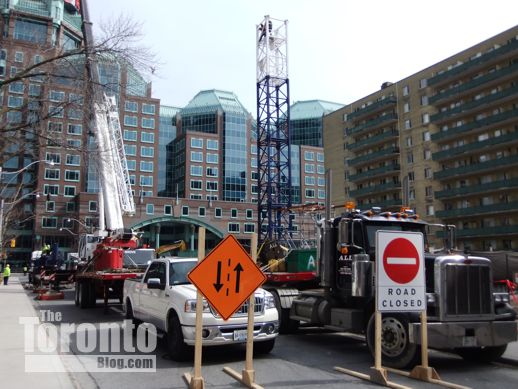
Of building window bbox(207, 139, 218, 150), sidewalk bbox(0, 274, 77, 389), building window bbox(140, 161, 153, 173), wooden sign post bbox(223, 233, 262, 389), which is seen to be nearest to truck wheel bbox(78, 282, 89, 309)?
sidewalk bbox(0, 274, 77, 389)

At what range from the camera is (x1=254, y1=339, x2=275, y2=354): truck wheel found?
32.1ft

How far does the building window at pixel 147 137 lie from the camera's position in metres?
106

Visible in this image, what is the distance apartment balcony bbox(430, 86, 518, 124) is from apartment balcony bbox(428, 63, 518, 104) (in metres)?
1.47

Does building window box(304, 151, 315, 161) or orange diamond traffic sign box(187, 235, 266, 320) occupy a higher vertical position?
building window box(304, 151, 315, 161)

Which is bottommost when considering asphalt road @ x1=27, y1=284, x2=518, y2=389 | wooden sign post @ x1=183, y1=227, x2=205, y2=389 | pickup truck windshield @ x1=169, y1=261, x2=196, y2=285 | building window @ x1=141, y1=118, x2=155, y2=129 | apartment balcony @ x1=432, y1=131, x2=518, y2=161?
asphalt road @ x1=27, y1=284, x2=518, y2=389

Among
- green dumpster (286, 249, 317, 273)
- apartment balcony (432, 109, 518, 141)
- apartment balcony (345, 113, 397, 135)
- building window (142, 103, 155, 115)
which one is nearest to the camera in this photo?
green dumpster (286, 249, 317, 273)

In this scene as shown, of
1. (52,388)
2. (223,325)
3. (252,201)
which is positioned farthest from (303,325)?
(252,201)

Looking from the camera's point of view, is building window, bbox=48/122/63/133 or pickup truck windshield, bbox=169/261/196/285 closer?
pickup truck windshield, bbox=169/261/196/285

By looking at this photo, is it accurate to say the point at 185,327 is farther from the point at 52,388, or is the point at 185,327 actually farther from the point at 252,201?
the point at 252,201

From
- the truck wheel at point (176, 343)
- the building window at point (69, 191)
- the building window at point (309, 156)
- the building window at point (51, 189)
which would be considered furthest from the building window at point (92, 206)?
the truck wheel at point (176, 343)

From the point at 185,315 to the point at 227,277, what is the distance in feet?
7.08

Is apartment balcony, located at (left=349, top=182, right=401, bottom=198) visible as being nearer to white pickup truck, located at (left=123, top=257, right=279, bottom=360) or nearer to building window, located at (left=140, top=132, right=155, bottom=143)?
building window, located at (left=140, top=132, right=155, bottom=143)

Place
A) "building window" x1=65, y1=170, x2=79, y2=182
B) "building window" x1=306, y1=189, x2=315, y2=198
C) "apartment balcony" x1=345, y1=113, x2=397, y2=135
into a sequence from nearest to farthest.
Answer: "apartment balcony" x1=345, y1=113, x2=397, y2=135 → "building window" x1=65, y1=170, x2=79, y2=182 → "building window" x1=306, y1=189, x2=315, y2=198

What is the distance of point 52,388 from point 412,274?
5.51 metres
